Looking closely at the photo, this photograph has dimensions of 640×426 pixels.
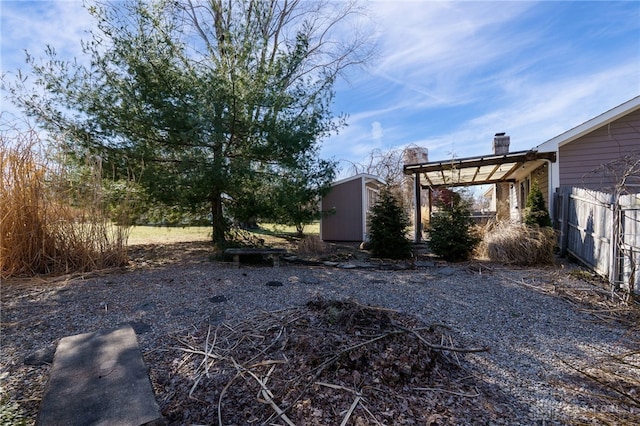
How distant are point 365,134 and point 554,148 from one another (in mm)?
10287

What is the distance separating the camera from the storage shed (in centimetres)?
1056

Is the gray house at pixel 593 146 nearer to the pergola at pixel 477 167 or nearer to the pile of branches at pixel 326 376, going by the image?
the pergola at pixel 477 167

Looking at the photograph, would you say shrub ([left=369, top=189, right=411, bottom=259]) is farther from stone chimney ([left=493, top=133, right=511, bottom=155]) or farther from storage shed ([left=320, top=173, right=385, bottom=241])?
stone chimney ([left=493, top=133, right=511, bottom=155])

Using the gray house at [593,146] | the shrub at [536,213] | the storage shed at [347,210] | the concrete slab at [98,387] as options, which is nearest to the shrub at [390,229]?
the shrub at [536,213]

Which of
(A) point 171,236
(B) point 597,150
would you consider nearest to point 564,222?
(B) point 597,150

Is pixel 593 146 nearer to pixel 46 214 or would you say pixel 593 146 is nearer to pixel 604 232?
pixel 604 232

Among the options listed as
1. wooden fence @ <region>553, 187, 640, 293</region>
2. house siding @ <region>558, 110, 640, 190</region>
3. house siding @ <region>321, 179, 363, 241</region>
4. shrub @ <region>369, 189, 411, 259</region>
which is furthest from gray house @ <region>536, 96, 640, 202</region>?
house siding @ <region>321, 179, 363, 241</region>

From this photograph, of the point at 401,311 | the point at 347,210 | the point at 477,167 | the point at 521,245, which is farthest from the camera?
the point at 347,210

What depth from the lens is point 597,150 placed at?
25.2 feet

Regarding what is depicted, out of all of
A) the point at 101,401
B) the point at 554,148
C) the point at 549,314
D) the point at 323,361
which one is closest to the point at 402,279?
the point at 549,314

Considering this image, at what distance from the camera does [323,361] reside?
6.69 ft

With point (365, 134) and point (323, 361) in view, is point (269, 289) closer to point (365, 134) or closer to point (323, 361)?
point (323, 361)

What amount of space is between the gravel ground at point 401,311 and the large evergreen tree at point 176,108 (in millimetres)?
2046

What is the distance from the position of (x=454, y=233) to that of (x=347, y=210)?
4476 millimetres
